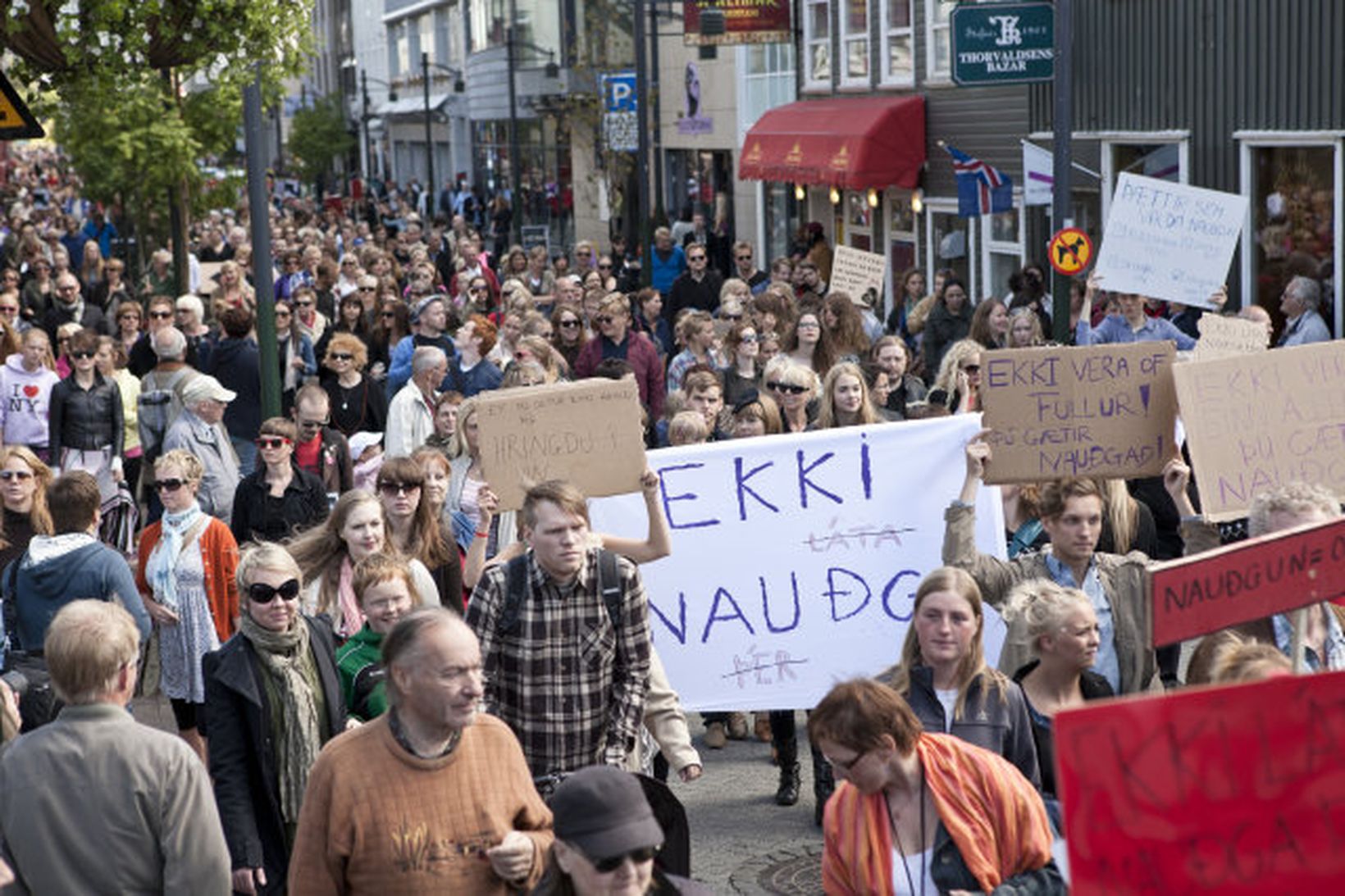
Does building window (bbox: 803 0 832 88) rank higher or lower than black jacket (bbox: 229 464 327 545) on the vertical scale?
higher

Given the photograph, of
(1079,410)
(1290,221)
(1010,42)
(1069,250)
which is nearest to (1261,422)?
(1079,410)

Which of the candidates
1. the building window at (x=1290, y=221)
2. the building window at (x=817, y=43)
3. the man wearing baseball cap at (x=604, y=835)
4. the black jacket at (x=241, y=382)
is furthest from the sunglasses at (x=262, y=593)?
the building window at (x=817, y=43)

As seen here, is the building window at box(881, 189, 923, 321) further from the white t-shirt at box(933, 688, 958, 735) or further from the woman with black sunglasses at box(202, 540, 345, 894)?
the white t-shirt at box(933, 688, 958, 735)

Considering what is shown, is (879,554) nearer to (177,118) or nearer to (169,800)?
(169,800)

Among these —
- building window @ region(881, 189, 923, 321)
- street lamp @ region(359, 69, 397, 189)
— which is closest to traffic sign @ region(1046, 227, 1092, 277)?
building window @ region(881, 189, 923, 321)

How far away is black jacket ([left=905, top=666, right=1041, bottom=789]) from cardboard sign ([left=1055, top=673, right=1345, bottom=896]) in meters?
1.61

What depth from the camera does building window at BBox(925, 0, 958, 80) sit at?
27.8 meters

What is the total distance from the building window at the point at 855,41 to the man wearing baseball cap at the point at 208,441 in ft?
68.4

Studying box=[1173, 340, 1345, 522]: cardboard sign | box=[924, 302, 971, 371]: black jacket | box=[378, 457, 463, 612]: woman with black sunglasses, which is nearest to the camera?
box=[1173, 340, 1345, 522]: cardboard sign

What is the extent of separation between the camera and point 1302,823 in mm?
3986

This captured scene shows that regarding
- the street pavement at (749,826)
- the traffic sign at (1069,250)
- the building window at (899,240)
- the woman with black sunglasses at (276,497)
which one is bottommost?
the street pavement at (749,826)

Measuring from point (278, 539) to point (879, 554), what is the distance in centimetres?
266

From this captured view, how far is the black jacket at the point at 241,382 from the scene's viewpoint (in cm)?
1394

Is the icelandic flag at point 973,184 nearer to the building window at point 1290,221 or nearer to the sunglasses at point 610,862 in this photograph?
the building window at point 1290,221
